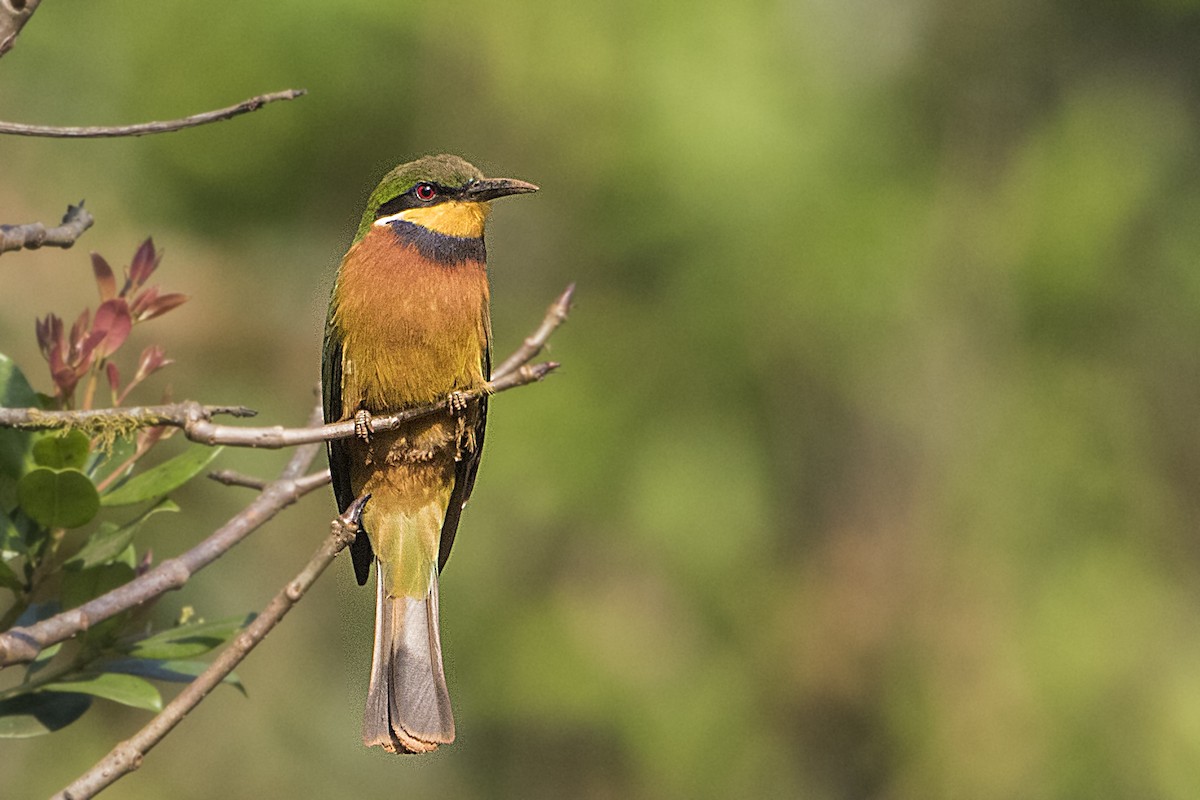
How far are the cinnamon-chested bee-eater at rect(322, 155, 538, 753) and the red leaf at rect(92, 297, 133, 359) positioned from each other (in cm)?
69

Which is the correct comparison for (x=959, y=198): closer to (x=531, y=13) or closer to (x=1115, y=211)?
(x=1115, y=211)

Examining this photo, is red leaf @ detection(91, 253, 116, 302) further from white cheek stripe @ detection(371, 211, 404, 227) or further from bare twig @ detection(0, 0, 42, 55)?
white cheek stripe @ detection(371, 211, 404, 227)

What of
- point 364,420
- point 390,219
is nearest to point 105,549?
point 364,420

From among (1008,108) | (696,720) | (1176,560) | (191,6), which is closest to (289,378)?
(191,6)

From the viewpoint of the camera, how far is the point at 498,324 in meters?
6.33

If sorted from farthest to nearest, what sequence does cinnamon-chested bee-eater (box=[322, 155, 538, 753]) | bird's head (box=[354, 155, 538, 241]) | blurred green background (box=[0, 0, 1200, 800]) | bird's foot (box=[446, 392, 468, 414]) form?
blurred green background (box=[0, 0, 1200, 800]) < bird's head (box=[354, 155, 538, 241]) < cinnamon-chested bee-eater (box=[322, 155, 538, 753]) < bird's foot (box=[446, 392, 468, 414])

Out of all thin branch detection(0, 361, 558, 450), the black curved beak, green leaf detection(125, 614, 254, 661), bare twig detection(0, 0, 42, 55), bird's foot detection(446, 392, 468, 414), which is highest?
bare twig detection(0, 0, 42, 55)

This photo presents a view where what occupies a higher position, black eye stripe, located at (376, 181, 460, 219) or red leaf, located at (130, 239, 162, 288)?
black eye stripe, located at (376, 181, 460, 219)

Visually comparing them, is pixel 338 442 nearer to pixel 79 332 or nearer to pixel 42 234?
pixel 79 332

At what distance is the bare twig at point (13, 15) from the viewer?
6.16ft

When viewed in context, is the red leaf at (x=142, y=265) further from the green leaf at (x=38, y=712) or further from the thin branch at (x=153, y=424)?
the green leaf at (x=38, y=712)

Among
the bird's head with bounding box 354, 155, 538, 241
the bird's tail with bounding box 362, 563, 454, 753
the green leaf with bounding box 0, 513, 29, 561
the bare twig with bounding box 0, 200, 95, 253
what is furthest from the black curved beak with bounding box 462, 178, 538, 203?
the green leaf with bounding box 0, 513, 29, 561

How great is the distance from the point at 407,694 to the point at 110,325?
0.90 metres

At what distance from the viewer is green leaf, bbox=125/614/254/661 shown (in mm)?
2344
